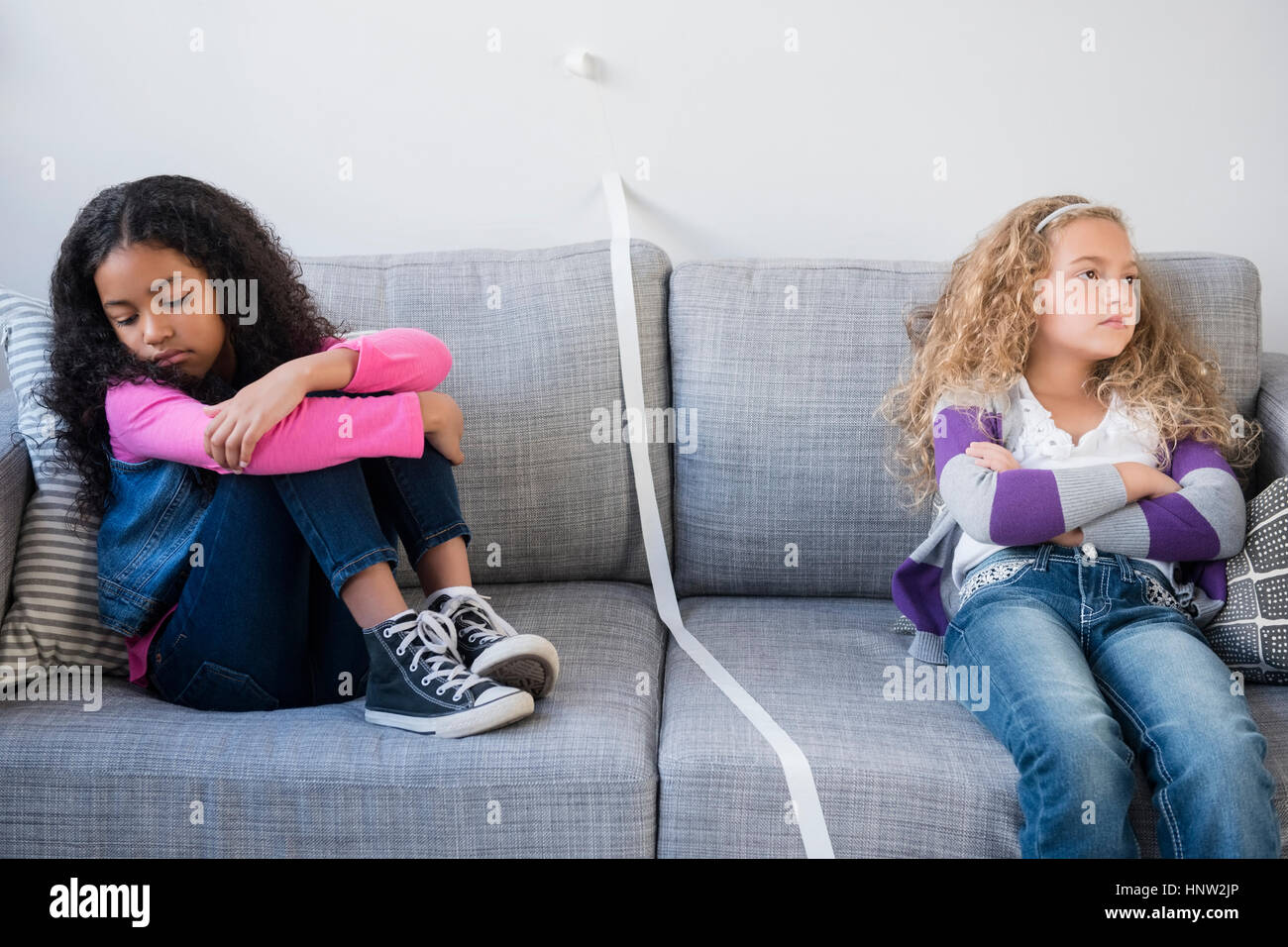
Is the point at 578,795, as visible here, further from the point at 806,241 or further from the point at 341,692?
the point at 806,241

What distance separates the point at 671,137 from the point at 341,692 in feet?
3.59

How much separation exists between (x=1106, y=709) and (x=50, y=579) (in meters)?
1.27

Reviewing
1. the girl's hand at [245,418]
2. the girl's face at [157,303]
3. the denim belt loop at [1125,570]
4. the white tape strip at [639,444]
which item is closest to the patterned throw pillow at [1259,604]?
the denim belt loop at [1125,570]

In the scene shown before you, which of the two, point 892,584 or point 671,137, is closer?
point 892,584

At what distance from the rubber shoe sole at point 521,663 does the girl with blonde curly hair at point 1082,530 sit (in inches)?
20.3

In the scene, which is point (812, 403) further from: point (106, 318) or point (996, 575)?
point (106, 318)

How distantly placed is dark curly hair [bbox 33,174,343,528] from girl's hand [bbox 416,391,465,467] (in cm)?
21

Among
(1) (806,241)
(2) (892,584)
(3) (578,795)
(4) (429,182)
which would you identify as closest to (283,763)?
(3) (578,795)

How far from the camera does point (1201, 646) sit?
1.41 metres

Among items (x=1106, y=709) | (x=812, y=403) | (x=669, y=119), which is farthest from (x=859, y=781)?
(x=669, y=119)

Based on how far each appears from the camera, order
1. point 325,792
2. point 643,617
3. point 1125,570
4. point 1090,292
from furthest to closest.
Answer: point 643,617
point 1090,292
point 1125,570
point 325,792

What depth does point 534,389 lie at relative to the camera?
1784 mm

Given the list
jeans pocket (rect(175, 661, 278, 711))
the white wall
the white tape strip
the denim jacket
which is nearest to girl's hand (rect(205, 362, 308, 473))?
the denim jacket

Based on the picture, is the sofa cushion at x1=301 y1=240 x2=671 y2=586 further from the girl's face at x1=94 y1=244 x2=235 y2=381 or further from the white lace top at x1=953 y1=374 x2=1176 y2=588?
the white lace top at x1=953 y1=374 x2=1176 y2=588
